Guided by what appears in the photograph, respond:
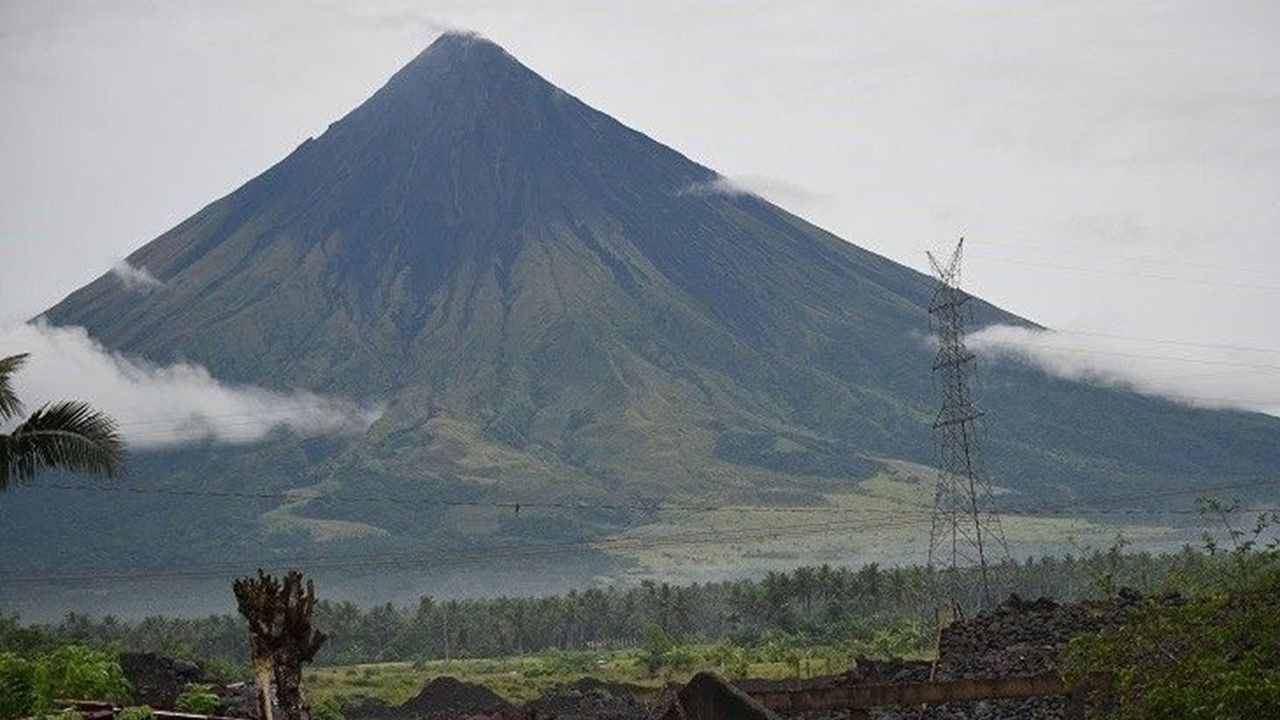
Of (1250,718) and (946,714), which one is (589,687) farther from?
(1250,718)

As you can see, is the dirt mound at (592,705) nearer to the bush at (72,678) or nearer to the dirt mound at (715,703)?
the bush at (72,678)

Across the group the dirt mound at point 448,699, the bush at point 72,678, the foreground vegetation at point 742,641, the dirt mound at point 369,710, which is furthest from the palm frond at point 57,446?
the dirt mound at point 448,699

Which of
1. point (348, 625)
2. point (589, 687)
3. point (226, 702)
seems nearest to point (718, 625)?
point (348, 625)

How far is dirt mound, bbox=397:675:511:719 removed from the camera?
196 feet

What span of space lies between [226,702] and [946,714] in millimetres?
18282

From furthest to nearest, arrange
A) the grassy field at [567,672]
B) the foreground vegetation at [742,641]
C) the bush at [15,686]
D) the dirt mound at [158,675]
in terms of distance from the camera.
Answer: the grassy field at [567,672] → the dirt mound at [158,675] → the bush at [15,686] → the foreground vegetation at [742,641]

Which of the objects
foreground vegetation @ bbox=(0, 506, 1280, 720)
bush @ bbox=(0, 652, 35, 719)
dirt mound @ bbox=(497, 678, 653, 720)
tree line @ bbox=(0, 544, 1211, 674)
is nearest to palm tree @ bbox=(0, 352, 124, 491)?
foreground vegetation @ bbox=(0, 506, 1280, 720)

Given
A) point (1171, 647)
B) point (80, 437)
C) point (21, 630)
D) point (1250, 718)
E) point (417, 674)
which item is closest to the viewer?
point (1250, 718)

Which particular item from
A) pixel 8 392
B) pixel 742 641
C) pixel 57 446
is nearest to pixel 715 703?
pixel 57 446

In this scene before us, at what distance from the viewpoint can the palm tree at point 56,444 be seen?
22.1 m

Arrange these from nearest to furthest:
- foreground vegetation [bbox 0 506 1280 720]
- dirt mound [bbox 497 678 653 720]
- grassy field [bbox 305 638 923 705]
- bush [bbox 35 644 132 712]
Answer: foreground vegetation [bbox 0 506 1280 720]
bush [bbox 35 644 132 712]
dirt mound [bbox 497 678 653 720]
grassy field [bbox 305 638 923 705]

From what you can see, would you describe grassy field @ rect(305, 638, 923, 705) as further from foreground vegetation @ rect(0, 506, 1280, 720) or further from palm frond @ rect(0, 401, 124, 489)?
palm frond @ rect(0, 401, 124, 489)

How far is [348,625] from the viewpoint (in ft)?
414

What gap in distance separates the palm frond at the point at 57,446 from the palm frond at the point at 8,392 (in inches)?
25.7
